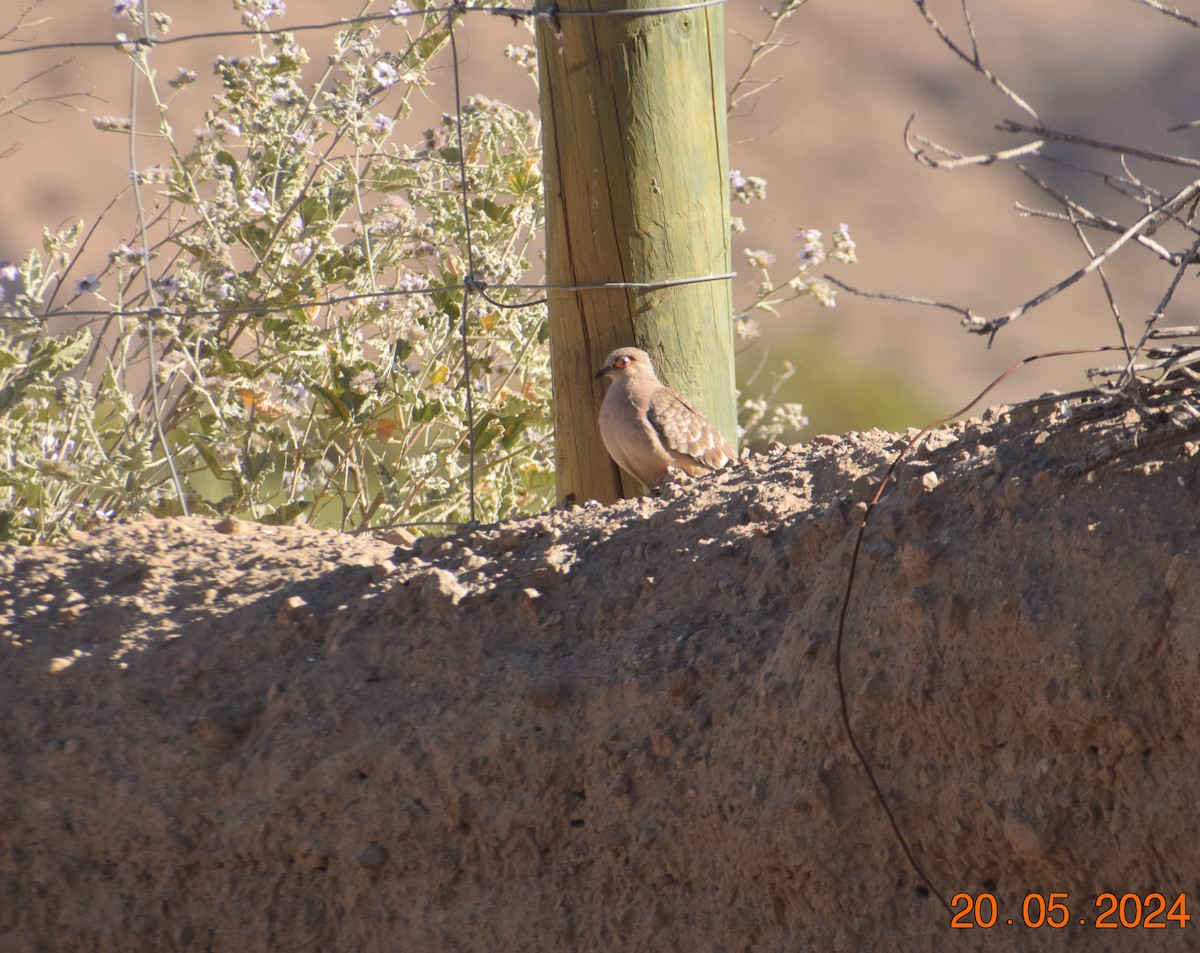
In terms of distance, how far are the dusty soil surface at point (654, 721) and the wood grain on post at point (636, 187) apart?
3.16ft

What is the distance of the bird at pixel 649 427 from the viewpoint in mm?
4145

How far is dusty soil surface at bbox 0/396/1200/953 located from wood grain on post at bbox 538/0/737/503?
96cm

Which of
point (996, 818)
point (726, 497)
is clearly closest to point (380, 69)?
point (726, 497)

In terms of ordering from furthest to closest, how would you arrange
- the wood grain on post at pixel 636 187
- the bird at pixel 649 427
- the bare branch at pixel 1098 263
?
1. the bird at pixel 649 427
2. the wood grain on post at pixel 636 187
3. the bare branch at pixel 1098 263

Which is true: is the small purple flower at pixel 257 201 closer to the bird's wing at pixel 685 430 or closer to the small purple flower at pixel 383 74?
the small purple flower at pixel 383 74

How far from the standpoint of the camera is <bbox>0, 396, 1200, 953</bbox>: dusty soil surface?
A: 7.34ft

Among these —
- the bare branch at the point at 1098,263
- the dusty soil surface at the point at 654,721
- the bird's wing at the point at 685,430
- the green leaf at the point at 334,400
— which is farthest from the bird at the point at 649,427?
the bare branch at the point at 1098,263

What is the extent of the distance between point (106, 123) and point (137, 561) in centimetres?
210

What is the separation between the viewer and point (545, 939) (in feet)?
8.48

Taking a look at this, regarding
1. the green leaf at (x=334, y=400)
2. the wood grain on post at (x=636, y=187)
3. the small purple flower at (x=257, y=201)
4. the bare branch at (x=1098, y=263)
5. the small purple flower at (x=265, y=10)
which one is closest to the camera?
the bare branch at (x=1098, y=263)
